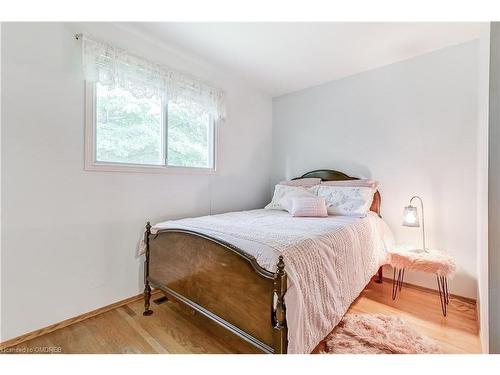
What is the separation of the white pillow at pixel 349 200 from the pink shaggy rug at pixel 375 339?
98cm

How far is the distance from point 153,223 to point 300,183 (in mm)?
1879

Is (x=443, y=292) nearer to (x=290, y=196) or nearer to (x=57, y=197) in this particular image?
(x=290, y=196)

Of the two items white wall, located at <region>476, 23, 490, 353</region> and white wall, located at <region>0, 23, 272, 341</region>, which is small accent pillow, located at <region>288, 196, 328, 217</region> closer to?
white wall, located at <region>476, 23, 490, 353</region>

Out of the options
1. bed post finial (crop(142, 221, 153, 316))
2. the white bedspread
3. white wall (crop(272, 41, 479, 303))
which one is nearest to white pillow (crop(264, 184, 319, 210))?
white wall (crop(272, 41, 479, 303))

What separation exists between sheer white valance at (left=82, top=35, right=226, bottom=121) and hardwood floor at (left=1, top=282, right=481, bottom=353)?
189 cm

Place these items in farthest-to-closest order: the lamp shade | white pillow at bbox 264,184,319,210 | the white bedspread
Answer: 1. white pillow at bbox 264,184,319,210
2. the lamp shade
3. the white bedspread

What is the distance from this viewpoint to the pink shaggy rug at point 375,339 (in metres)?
1.46

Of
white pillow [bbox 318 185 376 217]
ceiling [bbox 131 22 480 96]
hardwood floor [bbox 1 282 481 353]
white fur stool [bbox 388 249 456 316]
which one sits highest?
ceiling [bbox 131 22 480 96]

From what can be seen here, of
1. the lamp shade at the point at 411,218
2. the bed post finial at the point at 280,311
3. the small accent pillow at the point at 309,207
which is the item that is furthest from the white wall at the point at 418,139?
the bed post finial at the point at 280,311

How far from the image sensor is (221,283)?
140cm

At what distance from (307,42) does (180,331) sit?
271 centimetres

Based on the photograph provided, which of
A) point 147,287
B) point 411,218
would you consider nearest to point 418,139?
point 411,218

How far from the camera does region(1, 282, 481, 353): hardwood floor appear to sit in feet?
4.93
